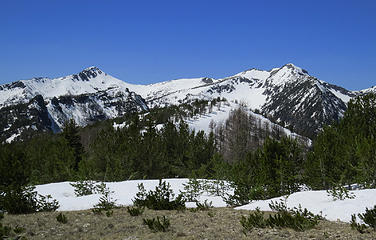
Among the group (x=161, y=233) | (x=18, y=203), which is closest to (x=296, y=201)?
(x=161, y=233)

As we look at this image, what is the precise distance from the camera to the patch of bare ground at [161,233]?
7298 mm

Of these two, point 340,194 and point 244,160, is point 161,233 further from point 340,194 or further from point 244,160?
point 244,160

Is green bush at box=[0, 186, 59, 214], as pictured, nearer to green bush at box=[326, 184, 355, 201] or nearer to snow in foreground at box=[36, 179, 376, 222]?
snow in foreground at box=[36, 179, 376, 222]

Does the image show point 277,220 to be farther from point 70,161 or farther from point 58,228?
point 70,161

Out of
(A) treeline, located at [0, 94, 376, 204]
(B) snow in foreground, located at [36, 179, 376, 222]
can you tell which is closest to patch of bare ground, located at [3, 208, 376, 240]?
(B) snow in foreground, located at [36, 179, 376, 222]

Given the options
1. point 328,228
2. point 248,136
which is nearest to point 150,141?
point 328,228

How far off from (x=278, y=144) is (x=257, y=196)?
3.78 meters

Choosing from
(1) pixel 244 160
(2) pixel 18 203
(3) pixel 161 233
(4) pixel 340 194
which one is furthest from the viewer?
(1) pixel 244 160

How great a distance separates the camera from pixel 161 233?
25.4 feet

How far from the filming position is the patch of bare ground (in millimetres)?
7298

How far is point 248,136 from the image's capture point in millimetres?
108688

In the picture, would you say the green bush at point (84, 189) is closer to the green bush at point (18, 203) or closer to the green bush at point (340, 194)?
the green bush at point (18, 203)

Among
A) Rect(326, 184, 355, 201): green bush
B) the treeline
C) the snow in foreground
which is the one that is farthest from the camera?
the treeline

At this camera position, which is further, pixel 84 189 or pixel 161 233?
pixel 84 189
